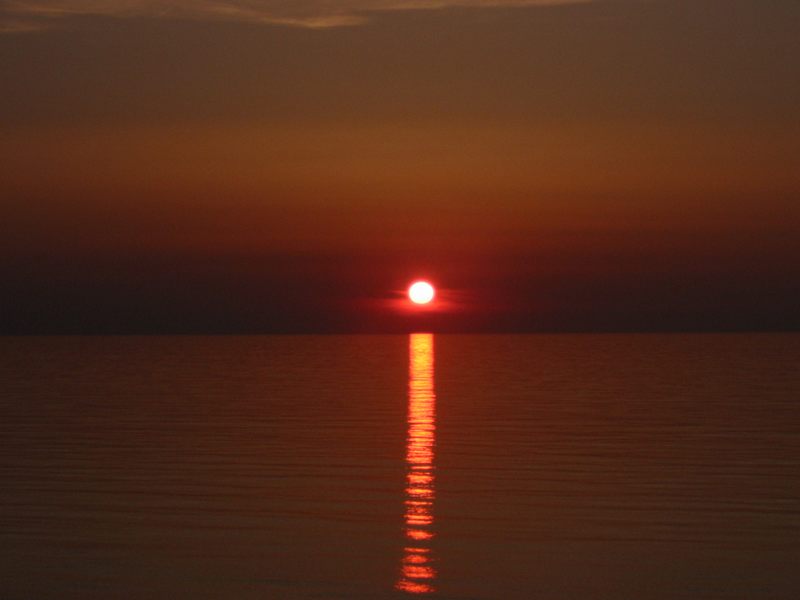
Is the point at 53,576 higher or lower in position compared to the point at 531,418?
lower

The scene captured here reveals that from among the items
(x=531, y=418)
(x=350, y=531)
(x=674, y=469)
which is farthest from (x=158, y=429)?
(x=350, y=531)

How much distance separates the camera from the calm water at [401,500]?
1606 cm

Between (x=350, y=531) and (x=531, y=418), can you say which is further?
(x=531, y=418)

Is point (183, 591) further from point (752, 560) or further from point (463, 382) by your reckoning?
point (463, 382)

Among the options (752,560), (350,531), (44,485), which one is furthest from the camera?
(44,485)

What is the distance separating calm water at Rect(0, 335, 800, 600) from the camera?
16.1m

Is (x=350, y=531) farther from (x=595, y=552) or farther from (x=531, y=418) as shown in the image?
(x=531, y=418)

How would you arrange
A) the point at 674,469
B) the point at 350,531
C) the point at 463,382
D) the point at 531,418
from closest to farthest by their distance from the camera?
the point at 350,531 < the point at 674,469 < the point at 531,418 < the point at 463,382

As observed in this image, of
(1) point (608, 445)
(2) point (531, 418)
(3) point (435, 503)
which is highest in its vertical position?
(2) point (531, 418)

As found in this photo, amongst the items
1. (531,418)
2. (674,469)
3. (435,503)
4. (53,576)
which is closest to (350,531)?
(435,503)

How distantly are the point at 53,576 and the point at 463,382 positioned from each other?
50660mm

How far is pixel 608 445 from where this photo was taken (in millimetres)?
31594

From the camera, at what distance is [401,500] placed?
2261cm

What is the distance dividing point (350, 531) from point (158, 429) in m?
18.1
